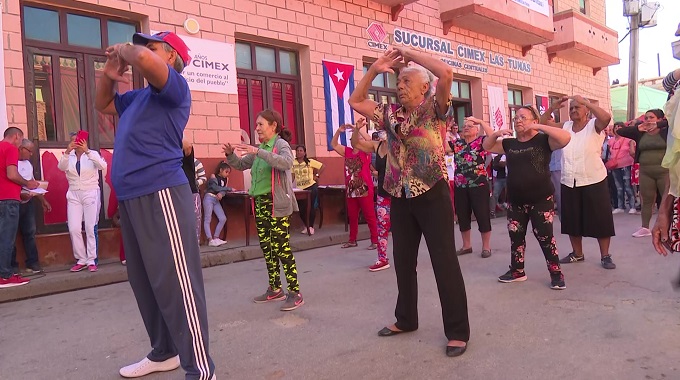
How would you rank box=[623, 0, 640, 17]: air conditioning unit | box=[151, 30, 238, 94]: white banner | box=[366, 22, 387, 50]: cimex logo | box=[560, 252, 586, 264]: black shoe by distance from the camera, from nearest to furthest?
1. box=[560, 252, 586, 264]: black shoe
2. box=[151, 30, 238, 94]: white banner
3. box=[366, 22, 387, 50]: cimex logo
4. box=[623, 0, 640, 17]: air conditioning unit

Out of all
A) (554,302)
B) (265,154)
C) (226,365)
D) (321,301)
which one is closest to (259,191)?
(265,154)

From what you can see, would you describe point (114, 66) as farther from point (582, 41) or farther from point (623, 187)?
point (582, 41)

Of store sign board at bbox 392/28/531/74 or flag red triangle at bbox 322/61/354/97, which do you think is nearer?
flag red triangle at bbox 322/61/354/97

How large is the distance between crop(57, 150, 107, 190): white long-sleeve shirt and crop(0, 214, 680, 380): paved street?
5.14 feet

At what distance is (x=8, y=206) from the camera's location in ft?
20.2

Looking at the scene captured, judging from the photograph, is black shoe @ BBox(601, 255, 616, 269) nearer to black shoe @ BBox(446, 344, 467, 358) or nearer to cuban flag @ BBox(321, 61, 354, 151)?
black shoe @ BBox(446, 344, 467, 358)

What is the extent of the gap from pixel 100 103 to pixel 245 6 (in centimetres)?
726

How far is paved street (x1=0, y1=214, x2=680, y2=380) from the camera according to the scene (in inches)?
125

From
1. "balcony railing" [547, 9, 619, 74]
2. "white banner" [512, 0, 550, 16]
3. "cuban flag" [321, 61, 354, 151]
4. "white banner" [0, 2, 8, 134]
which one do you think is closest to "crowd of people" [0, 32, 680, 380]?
"white banner" [0, 2, 8, 134]

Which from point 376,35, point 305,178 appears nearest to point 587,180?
point 305,178

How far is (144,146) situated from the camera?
9.02 ft

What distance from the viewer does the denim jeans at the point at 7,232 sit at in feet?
19.9

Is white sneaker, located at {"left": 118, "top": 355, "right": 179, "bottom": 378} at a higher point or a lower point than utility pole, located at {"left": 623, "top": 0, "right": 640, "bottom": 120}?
lower

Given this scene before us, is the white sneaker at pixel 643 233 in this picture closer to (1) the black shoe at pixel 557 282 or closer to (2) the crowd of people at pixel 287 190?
(2) the crowd of people at pixel 287 190
